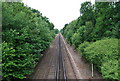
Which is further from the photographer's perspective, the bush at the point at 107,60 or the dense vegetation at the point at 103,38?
the dense vegetation at the point at 103,38

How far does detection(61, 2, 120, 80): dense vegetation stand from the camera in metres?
7.88

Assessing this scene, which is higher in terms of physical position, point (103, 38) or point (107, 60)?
point (103, 38)

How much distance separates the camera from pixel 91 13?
22.5 meters

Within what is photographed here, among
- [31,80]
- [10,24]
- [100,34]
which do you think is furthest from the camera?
[100,34]

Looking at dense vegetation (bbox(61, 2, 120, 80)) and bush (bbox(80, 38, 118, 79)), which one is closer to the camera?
bush (bbox(80, 38, 118, 79))

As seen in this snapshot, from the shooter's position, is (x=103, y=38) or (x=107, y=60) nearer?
(x=107, y=60)

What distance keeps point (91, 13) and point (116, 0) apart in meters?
8.12

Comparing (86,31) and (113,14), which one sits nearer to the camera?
(113,14)

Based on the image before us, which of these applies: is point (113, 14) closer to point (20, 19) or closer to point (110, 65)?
point (110, 65)

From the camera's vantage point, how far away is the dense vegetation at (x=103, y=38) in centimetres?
788

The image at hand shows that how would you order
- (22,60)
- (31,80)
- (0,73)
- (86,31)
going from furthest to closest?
(86,31), (31,80), (22,60), (0,73)

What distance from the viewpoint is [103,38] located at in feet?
48.1

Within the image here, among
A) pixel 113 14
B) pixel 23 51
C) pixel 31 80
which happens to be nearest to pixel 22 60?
A: pixel 23 51

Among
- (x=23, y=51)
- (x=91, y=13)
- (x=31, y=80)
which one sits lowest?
(x=31, y=80)
